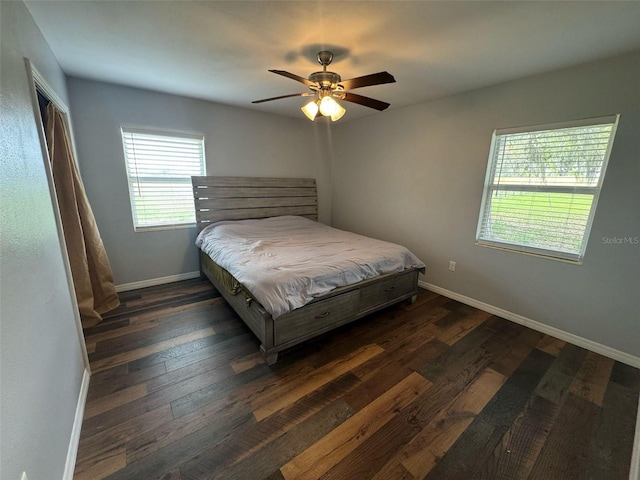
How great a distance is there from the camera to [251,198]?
3.75 meters

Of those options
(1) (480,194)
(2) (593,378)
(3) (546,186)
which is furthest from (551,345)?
(1) (480,194)

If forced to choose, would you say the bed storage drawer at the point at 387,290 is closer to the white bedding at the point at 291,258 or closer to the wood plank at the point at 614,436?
the white bedding at the point at 291,258

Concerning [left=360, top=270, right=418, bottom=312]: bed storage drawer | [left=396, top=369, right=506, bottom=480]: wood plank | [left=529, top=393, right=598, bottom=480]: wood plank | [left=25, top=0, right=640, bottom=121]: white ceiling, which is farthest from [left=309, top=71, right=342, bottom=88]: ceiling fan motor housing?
[left=529, top=393, right=598, bottom=480]: wood plank

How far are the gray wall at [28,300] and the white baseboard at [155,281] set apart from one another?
165 cm

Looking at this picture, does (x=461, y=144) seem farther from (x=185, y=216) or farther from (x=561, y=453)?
(x=185, y=216)

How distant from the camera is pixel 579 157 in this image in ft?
7.18

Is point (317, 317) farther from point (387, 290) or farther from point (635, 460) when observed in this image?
point (635, 460)

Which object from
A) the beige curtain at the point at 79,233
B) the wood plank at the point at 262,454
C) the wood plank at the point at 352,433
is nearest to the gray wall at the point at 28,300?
the wood plank at the point at 262,454

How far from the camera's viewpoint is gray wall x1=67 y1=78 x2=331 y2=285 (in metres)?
2.73

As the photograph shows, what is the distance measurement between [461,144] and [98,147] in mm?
3984

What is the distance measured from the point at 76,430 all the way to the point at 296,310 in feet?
4.49

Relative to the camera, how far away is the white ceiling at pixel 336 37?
4.87 feet

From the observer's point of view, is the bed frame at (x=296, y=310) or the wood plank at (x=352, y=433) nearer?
the wood plank at (x=352, y=433)

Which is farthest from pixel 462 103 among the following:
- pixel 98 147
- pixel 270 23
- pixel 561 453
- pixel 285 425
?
pixel 98 147
